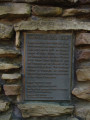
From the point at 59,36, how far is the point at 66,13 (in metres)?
0.20

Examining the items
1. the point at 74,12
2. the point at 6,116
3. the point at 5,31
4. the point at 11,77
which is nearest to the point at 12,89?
the point at 11,77

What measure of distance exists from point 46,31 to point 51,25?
0.06 m

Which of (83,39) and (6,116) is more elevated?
(83,39)

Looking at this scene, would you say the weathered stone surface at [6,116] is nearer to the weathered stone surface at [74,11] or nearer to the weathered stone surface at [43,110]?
the weathered stone surface at [43,110]

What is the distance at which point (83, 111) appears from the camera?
44.1 inches

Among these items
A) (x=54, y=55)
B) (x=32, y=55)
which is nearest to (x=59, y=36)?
(x=54, y=55)

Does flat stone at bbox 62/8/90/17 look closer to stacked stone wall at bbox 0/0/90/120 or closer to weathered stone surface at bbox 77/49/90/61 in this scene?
stacked stone wall at bbox 0/0/90/120

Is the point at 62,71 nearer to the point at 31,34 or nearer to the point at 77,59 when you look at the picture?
the point at 77,59

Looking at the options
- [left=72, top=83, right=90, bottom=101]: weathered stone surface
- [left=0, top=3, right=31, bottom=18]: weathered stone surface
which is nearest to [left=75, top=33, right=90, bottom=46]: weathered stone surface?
[left=72, top=83, right=90, bottom=101]: weathered stone surface

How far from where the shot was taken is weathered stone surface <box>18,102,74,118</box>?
110cm

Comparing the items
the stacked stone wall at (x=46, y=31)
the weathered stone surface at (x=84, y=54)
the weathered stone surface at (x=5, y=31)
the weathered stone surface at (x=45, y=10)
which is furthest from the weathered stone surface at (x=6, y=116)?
the weathered stone surface at (x=45, y=10)

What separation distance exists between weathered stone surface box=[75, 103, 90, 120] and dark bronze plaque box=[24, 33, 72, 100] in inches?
5.0

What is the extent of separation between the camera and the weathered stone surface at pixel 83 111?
112cm

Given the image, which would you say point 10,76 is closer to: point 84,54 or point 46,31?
point 46,31
